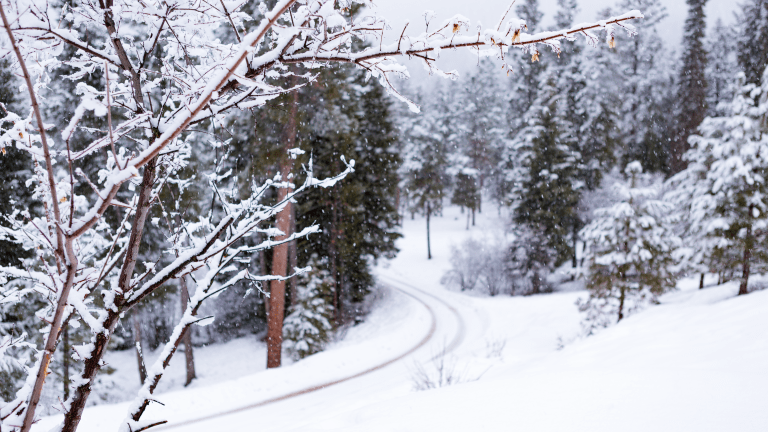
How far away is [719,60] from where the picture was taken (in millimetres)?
33312

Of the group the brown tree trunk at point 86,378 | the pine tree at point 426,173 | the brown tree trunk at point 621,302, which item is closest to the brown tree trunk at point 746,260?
the brown tree trunk at point 621,302

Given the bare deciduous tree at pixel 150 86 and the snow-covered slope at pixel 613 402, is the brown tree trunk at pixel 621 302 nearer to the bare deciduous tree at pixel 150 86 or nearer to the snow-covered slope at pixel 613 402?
the snow-covered slope at pixel 613 402

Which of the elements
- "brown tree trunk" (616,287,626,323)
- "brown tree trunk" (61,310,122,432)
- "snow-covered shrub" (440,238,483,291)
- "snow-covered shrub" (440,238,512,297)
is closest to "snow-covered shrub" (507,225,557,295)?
"snow-covered shrub" (440,238,512,297)

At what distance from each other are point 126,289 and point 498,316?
62.4 ft

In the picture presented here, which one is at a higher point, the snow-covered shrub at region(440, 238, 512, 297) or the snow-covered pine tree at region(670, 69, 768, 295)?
the snow-covered pine tree at region(670, 69, 768, 295)

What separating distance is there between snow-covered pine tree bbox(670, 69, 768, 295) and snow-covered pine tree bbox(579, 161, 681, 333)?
1268 millimetres

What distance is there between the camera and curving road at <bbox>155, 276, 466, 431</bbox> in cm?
691

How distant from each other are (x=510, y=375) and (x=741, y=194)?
40.3 feet

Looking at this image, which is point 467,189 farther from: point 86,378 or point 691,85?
point 86,378

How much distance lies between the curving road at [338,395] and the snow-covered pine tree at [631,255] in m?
5.27

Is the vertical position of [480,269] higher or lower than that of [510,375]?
lower

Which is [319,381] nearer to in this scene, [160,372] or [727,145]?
[160,372]

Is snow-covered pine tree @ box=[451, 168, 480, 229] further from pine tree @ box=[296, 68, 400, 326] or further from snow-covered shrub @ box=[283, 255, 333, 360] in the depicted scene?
snow-covered shrub @ box=[283, 255, 333, 360]

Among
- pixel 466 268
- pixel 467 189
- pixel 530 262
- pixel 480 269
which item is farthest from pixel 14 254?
pixel 467 189
